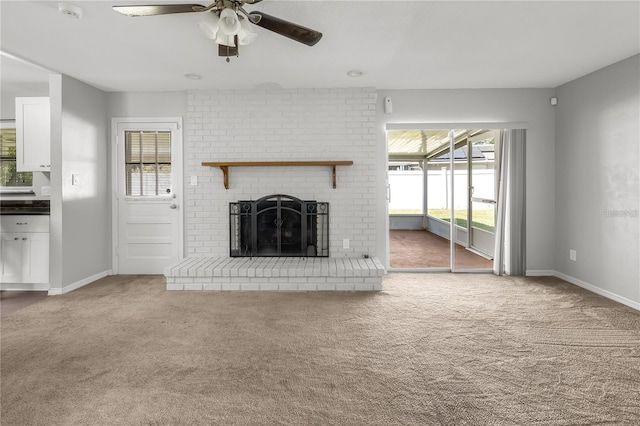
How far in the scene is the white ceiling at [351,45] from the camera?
248 centimetres

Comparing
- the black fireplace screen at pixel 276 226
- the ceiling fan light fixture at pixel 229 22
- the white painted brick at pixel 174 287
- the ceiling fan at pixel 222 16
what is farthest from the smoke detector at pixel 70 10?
the white painted brick at pixel 174 287

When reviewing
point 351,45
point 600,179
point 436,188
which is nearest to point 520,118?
point 600,179

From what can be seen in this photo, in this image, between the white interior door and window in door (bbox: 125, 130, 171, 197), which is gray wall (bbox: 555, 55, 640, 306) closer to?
the white interior door

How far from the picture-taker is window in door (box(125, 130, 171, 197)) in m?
4.58

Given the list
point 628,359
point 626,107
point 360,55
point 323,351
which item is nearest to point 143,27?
point 360,55

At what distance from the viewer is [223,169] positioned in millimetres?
4367

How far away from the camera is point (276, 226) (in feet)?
14.4

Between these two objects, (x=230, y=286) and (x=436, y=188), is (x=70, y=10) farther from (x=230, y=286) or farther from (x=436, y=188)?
(x=436, y=188)

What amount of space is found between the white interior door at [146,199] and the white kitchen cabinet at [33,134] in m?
0.77

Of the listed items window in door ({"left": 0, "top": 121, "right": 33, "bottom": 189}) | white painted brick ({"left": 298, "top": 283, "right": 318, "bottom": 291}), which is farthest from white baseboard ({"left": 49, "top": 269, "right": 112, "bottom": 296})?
white painted brick ({"left": 298, "top": 283, "right": 318, "bottom": 291})

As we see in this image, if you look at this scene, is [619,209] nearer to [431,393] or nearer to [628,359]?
[628,359]

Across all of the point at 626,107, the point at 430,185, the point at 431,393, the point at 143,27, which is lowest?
the point at 431,393

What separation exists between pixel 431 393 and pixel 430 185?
5.55 meters

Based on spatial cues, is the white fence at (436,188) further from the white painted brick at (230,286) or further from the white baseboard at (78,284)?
the white baseboard at (78,284)
